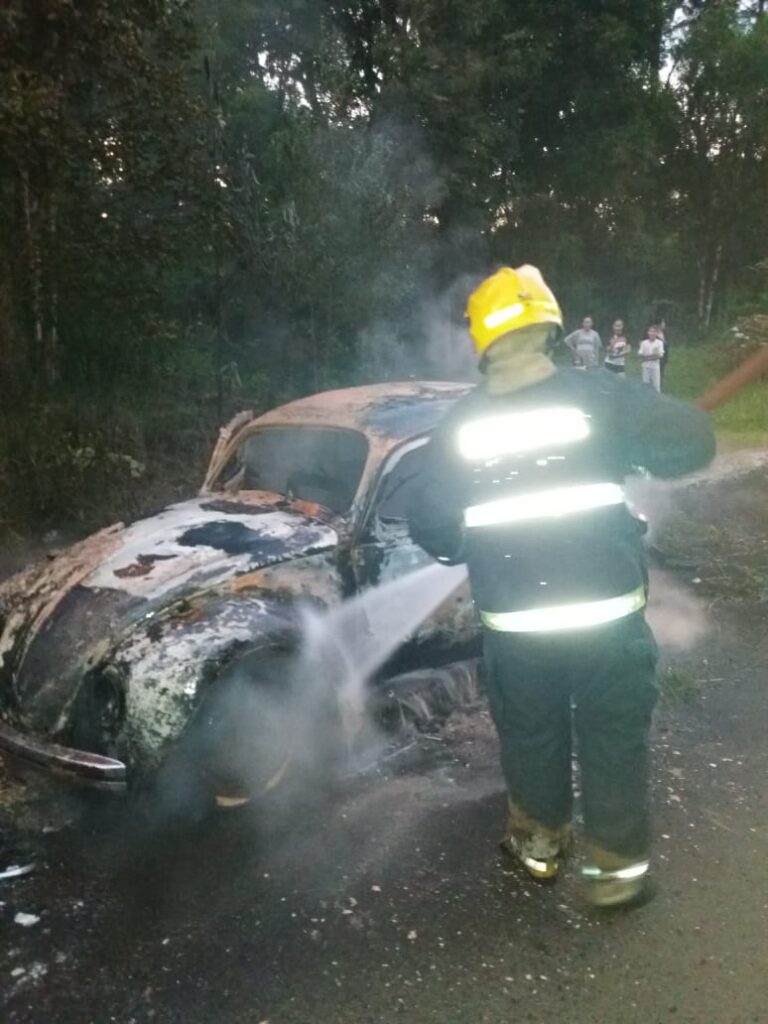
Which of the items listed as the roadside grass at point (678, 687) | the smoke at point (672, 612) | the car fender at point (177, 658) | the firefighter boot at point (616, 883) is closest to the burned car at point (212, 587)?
the car fender at point (177, 658)

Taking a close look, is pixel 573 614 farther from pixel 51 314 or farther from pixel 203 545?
pixel 51 314

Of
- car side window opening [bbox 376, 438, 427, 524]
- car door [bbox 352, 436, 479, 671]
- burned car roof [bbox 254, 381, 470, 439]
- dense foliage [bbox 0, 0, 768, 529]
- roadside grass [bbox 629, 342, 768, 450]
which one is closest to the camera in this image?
car door [bbox 352, 436, 479, 671]

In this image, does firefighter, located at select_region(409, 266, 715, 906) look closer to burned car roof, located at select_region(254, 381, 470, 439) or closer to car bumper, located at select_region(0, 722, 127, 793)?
car bumper, located at select_region(0, 722, 127, 793)

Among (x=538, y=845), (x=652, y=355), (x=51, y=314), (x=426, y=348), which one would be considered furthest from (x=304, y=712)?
(x=652, y=355)

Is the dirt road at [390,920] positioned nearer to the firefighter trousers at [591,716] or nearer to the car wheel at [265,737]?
the car wheel at [265,737]

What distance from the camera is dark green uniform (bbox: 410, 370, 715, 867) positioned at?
2.96 m

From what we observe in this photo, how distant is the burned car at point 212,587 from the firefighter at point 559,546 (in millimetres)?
1103

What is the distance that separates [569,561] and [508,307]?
0.81 m

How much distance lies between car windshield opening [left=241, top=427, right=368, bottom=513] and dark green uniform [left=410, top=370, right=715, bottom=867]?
5.16ft

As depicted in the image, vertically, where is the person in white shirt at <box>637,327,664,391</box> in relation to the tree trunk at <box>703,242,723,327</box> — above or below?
below

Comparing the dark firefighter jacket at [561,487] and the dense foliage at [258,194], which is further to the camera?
the dense foliage at [258,194]

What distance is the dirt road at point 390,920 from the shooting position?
2.82 metres

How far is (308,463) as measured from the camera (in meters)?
5.00

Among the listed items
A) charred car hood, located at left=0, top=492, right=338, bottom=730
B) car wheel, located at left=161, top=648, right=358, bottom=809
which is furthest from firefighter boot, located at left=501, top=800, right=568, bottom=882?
charred car hood, located at left=0, top=492, right=338, bottom=730
